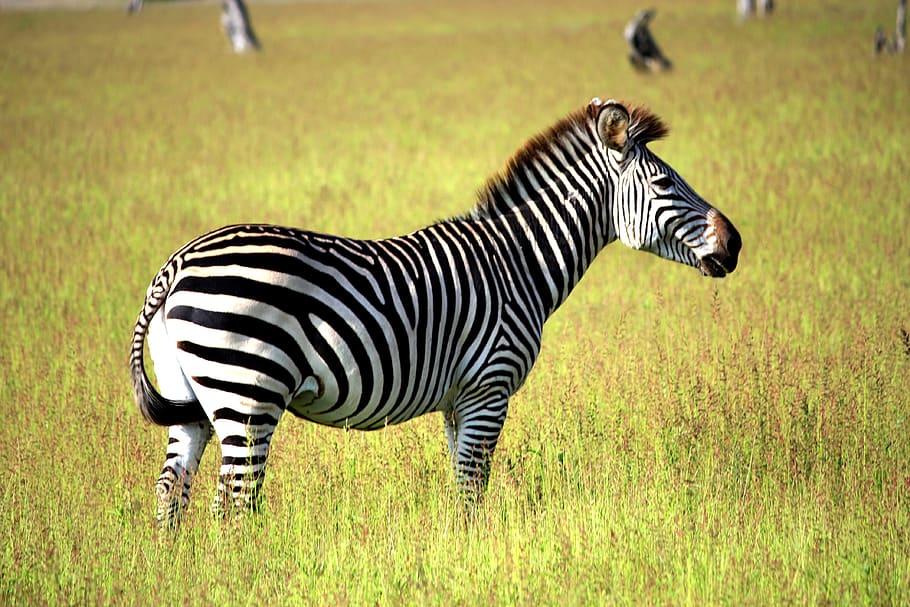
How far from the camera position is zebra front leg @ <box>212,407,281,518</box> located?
4594 mm

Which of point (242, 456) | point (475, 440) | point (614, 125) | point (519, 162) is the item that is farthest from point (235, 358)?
point (614, 125)

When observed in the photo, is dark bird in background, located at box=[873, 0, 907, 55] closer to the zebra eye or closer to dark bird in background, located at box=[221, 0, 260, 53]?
dark bird in background, located at box=[221, 0, 260, 53]

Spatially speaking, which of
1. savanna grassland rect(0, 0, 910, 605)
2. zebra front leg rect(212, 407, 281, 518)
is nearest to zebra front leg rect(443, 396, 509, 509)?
savanna grassland rect(0, 0, 910, 605)

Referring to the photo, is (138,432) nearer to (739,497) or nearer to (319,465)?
(319,465)

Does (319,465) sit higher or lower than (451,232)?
lower

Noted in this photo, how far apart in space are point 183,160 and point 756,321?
11.2 meters

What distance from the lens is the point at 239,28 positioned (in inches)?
1352

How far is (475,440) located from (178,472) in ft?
4.82

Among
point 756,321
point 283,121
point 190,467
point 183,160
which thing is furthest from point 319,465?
point 283,121

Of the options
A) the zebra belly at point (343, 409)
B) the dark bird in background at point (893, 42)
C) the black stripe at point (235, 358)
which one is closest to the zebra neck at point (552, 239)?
the zebra belly at point (343, 409)

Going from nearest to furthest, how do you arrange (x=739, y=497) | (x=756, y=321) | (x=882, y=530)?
(x=882, y=530) < (x=739, y=497) < (x=756, y=321)

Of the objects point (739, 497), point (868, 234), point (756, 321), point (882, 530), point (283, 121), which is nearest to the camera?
point (882, 530)

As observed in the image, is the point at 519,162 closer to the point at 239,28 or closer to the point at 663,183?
the point at 663,183

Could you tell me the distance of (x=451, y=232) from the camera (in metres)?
5.57
